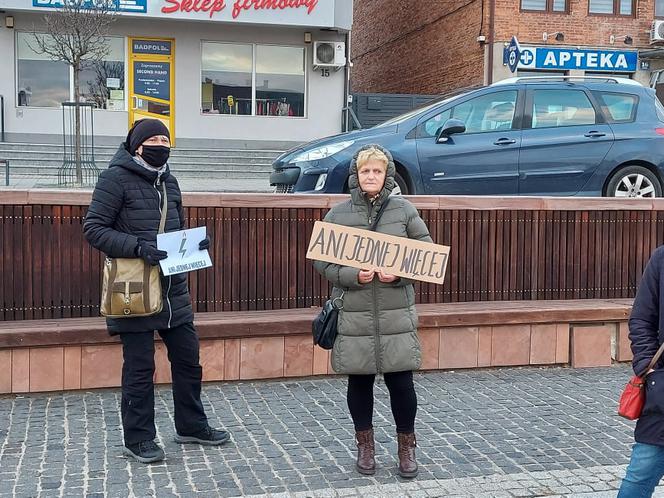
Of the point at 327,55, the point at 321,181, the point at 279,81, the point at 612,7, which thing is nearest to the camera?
the point at 321,181

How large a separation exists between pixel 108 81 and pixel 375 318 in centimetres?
1674

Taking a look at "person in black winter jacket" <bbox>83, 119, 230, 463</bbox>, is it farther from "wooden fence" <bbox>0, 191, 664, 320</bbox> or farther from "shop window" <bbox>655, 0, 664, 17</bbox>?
"shop window" <bbox>655, 0, 664, 17</bbox>

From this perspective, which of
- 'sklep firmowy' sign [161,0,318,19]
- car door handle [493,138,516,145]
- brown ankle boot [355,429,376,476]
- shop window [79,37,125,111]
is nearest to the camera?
brown ankle boot [355,429,376,476]

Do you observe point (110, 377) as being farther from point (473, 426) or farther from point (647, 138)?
point (647, 138)

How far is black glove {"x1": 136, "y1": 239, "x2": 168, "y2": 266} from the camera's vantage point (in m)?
4.36

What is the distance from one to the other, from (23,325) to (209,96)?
14.9 meters

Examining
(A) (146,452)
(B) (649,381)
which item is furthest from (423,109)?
(B) (649,381)

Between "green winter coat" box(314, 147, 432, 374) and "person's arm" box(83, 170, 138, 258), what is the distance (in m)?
1.04

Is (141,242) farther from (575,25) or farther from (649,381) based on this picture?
(575,25)

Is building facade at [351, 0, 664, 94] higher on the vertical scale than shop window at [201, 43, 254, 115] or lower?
higher

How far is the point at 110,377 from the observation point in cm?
585

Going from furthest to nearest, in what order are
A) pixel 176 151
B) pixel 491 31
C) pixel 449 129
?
pixel 491 31 < pixel 176 151 < pixel 449 129

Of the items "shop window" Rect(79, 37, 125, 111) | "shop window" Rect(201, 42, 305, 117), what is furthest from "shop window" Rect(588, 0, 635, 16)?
"shop window" Rect(79, 37, 125, 111)

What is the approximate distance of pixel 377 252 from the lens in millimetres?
4195
